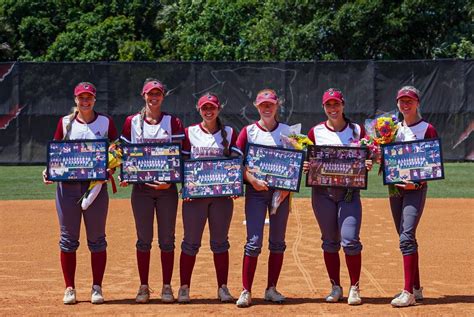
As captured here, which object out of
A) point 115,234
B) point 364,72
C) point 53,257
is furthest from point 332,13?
point 53,257

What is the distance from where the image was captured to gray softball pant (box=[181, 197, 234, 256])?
819 cm

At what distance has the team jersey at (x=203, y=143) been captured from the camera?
825 cm

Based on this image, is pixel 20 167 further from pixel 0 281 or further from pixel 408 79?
pixel 0 281

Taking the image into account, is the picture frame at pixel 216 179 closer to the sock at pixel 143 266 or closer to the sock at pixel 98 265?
the sock at pixel 143 266

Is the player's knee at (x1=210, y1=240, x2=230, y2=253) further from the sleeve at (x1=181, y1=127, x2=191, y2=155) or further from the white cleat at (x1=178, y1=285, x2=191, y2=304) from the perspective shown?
the sleeve at (x1=181, y1=127, x2=191, y2=155)

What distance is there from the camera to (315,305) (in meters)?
8.10

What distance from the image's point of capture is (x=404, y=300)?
26.0 feet

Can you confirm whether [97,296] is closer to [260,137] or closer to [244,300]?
[244,300]

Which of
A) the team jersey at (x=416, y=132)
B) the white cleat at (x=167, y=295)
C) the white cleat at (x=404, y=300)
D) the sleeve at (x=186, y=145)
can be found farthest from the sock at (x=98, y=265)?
the team jersey at (x=416, y=132)

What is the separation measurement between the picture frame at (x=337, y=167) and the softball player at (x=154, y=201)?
1.17m

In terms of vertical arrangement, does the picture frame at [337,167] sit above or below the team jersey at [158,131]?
below

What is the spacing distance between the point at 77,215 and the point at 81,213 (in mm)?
56

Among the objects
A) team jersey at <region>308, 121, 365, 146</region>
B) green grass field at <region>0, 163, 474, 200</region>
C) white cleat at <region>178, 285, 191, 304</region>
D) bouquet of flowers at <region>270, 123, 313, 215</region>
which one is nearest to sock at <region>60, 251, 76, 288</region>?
white cleat at <region>178, 285, 191, 304</region>

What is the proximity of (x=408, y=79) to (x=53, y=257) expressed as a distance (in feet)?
44.0
